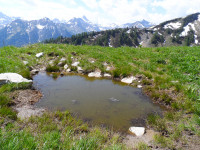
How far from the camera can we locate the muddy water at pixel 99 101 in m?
7.37

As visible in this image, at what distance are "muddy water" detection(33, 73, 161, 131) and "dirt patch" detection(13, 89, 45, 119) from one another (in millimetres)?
476

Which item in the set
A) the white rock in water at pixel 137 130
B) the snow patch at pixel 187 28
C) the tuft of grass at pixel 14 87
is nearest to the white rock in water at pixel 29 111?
the tuft of grass at pixel 14 87

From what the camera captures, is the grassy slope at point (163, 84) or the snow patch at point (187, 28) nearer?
the grassy slope at point (163, 84)

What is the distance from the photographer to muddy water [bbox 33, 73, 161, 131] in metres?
7.37

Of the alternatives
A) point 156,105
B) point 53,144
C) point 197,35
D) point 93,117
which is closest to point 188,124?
point 156,105

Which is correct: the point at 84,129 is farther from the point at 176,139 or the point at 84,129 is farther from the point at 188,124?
the point at 188,124

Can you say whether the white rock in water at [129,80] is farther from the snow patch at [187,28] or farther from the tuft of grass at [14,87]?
the snow patch at [187,28]

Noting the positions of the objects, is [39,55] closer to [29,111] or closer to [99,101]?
[29,111]

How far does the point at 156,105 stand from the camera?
890cm

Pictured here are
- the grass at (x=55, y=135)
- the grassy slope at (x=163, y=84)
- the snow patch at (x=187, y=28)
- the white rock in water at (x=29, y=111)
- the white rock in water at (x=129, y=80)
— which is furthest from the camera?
the snow patch at (x=187, y=28)

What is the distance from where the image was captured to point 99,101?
29.4 feet

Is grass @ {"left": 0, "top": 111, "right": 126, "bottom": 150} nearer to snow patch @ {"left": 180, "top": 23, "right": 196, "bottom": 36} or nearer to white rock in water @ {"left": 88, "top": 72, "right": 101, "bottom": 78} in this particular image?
white rock in water @ {"left": 88, "top": 72, "right": 101, "bottom": 78}

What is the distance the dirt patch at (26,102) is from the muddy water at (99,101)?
0.48m

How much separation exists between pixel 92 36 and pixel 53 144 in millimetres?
181224
